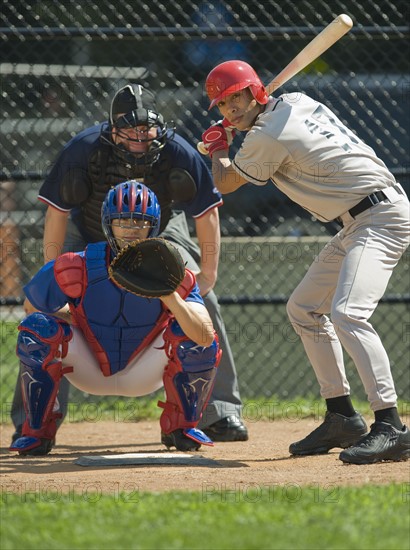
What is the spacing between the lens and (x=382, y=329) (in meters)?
6.75

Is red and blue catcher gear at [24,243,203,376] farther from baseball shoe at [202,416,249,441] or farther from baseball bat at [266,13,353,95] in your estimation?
baseball bat at [266,13,353,95]

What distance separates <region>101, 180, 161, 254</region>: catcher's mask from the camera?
13.2 feet

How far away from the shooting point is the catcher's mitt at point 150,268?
3.80 meters

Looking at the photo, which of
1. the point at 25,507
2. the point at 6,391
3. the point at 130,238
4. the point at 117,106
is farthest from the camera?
the point at 6,391

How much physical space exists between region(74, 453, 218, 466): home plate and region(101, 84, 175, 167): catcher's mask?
1.34 meters

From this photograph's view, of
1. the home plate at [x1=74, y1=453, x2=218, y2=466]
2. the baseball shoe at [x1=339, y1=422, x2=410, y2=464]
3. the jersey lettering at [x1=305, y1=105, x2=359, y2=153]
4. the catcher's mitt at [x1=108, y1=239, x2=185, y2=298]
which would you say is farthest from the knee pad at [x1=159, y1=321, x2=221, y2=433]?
the jersey lettering at [x1=305, y1=105, x2=359, y2=153]

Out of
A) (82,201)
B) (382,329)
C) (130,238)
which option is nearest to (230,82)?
(130,238)

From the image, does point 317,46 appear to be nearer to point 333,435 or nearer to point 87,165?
point 87,165

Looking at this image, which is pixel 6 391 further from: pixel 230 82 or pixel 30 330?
pixel 230 82

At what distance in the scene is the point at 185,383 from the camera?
4129mm

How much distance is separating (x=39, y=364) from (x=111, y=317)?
0.36 m

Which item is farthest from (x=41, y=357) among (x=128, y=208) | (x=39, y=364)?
(x=128, y=208)

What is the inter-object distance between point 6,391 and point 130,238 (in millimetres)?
2730

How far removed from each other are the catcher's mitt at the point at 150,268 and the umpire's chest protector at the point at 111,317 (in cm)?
36
